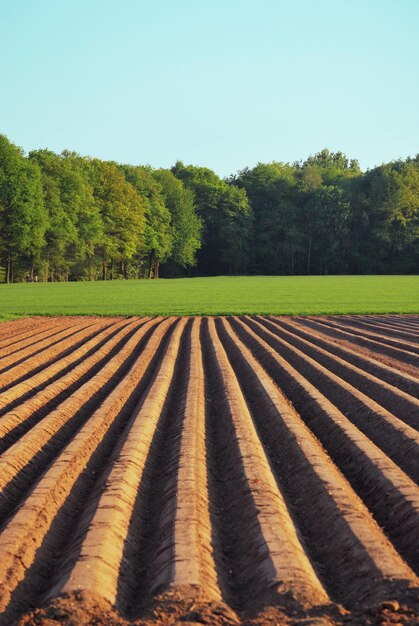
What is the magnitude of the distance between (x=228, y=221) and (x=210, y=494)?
266ft

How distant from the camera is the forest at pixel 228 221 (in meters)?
66.9

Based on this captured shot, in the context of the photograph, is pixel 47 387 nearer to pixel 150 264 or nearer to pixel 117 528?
pixel 117 528

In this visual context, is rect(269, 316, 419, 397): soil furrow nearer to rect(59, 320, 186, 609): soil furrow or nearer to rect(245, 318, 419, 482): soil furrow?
rect(245, 318, 419, 482): soil furrow

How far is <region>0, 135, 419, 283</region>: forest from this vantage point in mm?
66875

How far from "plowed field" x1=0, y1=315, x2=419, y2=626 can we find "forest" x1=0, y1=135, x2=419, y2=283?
55.2 m

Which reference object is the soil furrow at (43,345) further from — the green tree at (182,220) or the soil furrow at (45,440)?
the green tree at (182,220)

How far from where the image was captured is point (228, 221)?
281 feet

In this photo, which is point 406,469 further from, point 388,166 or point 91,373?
point 388,166

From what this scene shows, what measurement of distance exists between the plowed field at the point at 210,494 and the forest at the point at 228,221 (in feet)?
181

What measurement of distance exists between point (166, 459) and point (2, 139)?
56.0 metres

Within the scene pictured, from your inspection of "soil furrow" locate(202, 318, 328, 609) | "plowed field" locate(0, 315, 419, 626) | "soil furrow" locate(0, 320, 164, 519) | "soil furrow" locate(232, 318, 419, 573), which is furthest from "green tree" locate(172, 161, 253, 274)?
"soil furrow" locate(202, 318, 328, 609)

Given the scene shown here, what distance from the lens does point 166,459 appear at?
6.65 metres

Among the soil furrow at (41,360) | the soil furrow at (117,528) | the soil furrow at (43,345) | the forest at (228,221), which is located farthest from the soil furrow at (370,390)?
the forest at (228,221)

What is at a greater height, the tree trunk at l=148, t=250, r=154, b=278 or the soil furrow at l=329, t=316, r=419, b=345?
the tree trunk at l=148, t=250, r=154, b=278
